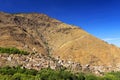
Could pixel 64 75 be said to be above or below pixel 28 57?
below

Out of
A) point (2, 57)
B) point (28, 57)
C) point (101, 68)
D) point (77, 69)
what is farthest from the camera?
point (101, 68)

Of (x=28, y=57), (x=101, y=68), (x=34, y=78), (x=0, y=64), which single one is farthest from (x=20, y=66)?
(x=101, y=68)

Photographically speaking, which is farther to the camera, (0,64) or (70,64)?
(70,64)

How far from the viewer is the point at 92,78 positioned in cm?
13962

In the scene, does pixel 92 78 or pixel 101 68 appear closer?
pixel 92 78

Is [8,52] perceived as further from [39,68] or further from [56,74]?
[56,74]

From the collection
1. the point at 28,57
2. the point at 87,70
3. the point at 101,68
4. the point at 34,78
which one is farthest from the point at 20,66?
the point at 101,68

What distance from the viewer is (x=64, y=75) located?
13238 centimetres

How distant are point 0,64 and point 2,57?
1014 centimetres

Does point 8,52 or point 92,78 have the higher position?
point 8,52

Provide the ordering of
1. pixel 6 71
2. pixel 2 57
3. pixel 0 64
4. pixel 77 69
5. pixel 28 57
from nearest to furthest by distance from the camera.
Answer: pixel 6 71
pixel 0 64
pixel 2 57
pixel 28 57
pixel 77 69

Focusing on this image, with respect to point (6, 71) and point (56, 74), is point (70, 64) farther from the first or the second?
point (6, 71)

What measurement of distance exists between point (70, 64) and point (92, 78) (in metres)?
41.2

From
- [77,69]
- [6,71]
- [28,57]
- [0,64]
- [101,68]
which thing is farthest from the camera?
[101,68]
